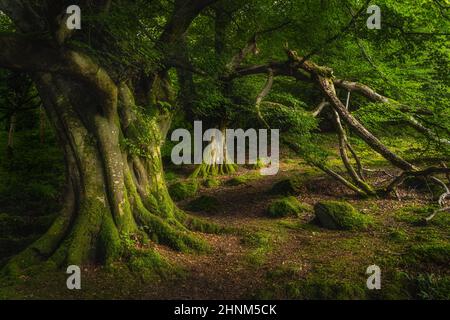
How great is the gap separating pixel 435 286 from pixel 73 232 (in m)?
6.04

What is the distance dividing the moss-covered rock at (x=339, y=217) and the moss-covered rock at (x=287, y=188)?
3.17 m

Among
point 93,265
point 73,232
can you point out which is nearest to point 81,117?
point 73,232

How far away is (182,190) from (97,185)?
6.73 m

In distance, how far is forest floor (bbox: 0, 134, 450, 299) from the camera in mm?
6340

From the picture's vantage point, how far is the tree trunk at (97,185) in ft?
23.8

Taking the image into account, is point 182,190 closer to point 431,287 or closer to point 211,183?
point 211,183

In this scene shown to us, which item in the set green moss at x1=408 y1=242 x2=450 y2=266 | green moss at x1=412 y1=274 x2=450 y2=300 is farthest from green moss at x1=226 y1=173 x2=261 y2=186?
green moss at x1=412 y1=274 x2=450 y2=300

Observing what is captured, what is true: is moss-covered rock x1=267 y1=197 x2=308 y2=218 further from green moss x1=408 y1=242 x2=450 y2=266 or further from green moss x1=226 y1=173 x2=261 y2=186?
green moss x1=408 y1=242 x2=450 y2=266

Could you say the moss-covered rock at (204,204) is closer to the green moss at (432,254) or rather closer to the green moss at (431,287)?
the green moss at (432,254)

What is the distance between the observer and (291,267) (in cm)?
728

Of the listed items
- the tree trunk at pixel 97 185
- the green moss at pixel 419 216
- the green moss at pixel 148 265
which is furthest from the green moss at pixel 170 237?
the green moss at pixel 419 216

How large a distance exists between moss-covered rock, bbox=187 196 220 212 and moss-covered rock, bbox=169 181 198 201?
4.22 ft

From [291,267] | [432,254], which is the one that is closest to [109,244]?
[291,267]

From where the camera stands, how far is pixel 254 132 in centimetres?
2189
